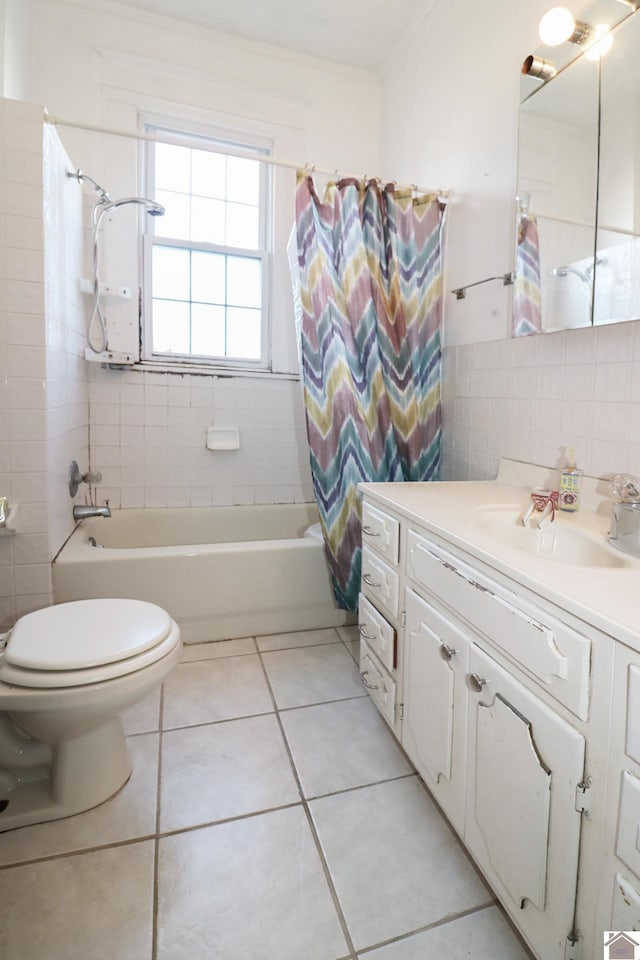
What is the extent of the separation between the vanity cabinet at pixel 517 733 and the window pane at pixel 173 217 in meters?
2.15

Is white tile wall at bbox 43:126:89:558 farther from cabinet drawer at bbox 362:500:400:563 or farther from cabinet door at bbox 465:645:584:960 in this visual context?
cabinet door at bbox 465:645:584:960

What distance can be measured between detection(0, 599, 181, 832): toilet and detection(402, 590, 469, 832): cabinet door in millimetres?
645

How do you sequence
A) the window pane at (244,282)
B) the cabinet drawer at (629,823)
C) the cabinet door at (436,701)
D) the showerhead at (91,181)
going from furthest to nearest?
1. the window pane at (244,282)
2. the showerhead at (91,181)
3. the cabinet door at (436,701)
4. the cabinet drawer at (629,823)

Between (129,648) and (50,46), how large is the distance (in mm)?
2681

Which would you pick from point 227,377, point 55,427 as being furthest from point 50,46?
point 55,427

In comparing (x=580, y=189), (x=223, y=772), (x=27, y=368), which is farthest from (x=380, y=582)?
(x=27, y=368)

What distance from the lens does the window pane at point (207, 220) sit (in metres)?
2.65

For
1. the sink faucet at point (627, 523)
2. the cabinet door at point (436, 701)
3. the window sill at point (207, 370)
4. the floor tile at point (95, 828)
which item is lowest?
the floor tile at point (95, 828)

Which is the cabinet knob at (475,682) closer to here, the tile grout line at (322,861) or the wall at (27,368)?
the tile grout line at (322,861)

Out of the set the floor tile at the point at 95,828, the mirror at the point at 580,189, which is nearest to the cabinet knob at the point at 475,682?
the floor tile at the point at 95,828

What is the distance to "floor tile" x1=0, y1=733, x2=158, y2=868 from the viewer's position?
1.19 m

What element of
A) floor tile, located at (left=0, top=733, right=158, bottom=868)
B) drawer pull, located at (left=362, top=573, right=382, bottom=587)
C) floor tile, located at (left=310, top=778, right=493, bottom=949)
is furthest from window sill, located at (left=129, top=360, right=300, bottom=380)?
floor tile, located at (left=310, top=778, right=493, bottom=949)

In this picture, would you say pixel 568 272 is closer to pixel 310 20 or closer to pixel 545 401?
pixel 545 401

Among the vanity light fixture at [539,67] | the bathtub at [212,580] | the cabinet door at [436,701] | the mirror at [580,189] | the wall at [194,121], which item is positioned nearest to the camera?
the cabinet door at [436,701]
